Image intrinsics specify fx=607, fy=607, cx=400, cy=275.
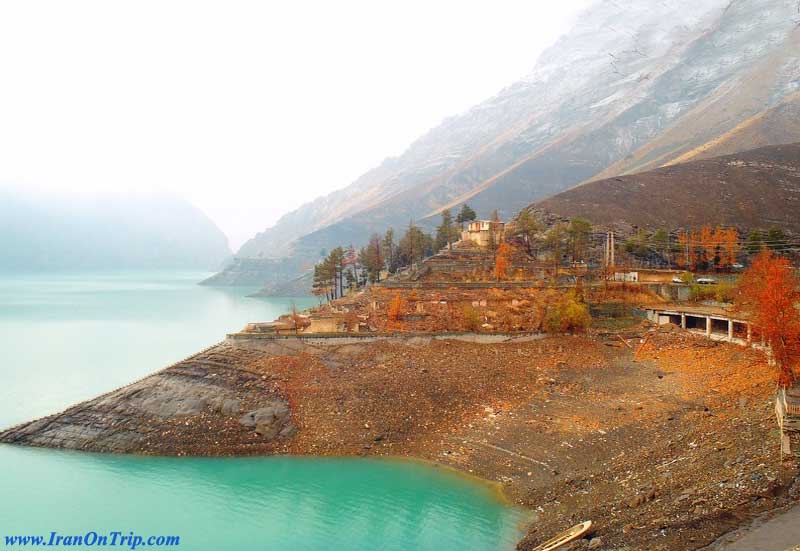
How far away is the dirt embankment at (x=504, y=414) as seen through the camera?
2327 centimetres

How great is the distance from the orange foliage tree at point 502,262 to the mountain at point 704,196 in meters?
25.1

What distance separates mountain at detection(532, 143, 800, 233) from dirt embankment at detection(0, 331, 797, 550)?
45.2 meters

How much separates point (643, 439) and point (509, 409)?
25.3 ft

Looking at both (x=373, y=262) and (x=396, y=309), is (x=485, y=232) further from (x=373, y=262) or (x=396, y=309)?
(x=396, y=309)

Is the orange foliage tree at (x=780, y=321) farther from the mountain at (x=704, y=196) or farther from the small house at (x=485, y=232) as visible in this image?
the mountain at (x=704, y=196)

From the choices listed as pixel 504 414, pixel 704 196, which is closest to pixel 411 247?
pixel 504 414

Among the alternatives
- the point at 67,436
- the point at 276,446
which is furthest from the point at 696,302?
the point at 67,436

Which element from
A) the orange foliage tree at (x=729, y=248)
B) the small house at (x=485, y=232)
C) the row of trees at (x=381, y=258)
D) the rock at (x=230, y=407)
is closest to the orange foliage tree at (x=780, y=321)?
the rock at (x=230, y=407)

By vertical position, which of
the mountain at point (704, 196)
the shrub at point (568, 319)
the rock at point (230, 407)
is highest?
the mountain at point (704, 196)

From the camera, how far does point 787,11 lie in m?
184

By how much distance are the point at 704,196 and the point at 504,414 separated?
68.7 metres

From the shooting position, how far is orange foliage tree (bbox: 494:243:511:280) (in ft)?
180

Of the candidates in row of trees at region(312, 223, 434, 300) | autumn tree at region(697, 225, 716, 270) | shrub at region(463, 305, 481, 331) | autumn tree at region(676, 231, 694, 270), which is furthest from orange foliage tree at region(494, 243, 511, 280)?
autumn tree at region(697, 225, 716, 270)

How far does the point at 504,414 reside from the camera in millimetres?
33500
